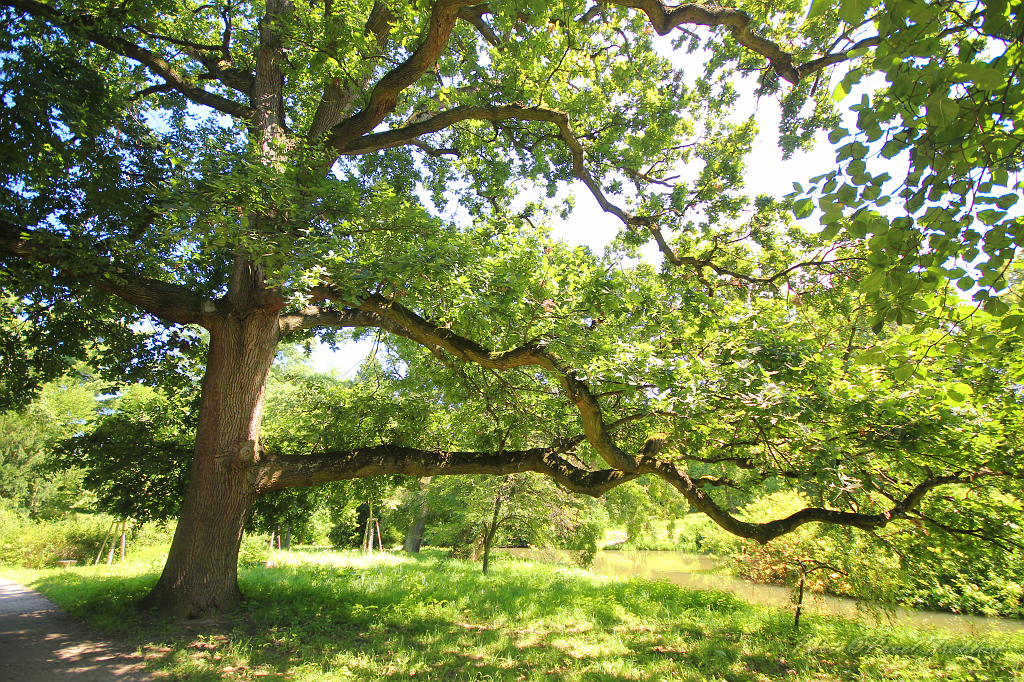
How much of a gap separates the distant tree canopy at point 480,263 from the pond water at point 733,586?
4.93 meters

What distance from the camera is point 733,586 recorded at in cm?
1508

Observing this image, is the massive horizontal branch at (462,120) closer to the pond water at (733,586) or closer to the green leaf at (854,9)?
the green leaf at (854,9)

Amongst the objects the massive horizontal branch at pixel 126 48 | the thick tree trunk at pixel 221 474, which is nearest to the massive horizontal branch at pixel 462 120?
the massive horizontal branch at pixel 126 48

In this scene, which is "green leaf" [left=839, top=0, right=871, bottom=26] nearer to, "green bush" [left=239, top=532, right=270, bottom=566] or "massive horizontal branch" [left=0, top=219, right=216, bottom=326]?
"massive horizontal branch" [left=0, top=219, right=216, bottom=326]

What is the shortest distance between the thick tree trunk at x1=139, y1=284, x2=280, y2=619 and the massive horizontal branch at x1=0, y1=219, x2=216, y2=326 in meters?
0.38

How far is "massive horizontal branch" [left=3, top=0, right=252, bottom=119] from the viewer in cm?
542

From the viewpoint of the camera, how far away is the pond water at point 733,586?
10.2m

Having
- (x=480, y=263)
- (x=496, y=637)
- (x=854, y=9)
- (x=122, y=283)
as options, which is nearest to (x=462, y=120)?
(x=480, y=263)

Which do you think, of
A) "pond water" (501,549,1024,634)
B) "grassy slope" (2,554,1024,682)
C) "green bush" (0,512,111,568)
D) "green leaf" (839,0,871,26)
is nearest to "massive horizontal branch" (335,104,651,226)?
"green leaf" (839,0,871,26)

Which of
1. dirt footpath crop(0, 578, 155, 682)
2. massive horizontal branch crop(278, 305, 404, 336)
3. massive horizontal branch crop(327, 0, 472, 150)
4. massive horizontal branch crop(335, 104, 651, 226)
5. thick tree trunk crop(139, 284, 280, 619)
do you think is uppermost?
massive horizontal branch crop(335, 104, 651, 226)

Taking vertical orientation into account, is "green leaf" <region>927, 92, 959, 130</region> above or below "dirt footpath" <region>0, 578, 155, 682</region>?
above

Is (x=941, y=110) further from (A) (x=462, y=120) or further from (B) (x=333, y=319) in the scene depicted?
(B) (x=333, y=319)

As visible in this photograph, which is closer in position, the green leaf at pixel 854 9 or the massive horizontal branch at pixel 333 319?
the green leaf at pixel 854 9

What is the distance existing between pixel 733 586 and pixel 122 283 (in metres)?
16.2
